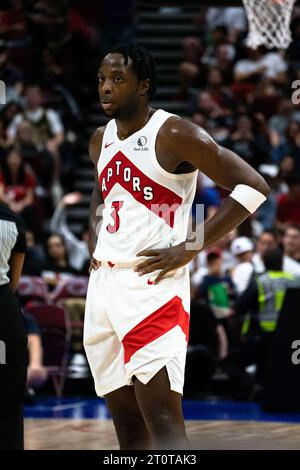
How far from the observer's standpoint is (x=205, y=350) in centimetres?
1145

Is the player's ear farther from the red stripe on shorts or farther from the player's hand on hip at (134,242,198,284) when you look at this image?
the red stripe on shorts

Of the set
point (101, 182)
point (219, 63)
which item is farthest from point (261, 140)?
point (101, 182)

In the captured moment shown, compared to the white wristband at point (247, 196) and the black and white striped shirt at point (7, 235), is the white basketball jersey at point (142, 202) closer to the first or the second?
the white wristband at point (247, 196)

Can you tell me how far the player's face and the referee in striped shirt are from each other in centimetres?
73

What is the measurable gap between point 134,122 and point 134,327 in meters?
0.95

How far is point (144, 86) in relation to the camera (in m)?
5.39

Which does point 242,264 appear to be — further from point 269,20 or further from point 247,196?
point 247,196

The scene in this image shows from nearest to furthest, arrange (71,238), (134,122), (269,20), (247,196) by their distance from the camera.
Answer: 1. (247,196)
2. (134,122)
3. (269,20)
4. (71,238)

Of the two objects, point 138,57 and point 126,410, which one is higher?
point 138,57

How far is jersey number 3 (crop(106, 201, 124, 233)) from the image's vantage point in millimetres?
5301

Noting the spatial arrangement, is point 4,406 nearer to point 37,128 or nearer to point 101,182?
point 101,182

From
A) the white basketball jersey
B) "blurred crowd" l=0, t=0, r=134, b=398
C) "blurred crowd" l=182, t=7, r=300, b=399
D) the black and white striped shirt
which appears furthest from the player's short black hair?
"blurred crowd" l=0, t=0, r=134, b=398

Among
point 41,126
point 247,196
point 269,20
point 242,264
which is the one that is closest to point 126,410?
point 247,196

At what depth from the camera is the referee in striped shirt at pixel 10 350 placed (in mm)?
5355
